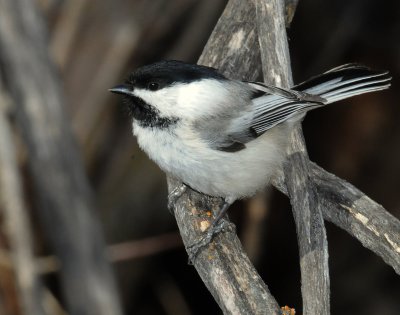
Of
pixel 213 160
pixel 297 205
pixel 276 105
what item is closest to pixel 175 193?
pixel 213 160

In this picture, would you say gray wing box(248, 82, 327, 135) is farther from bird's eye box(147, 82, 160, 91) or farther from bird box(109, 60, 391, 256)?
bird's eye box(147, 82, 160, 91)

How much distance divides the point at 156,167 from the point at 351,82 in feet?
5.71

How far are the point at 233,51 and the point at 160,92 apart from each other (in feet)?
1.48

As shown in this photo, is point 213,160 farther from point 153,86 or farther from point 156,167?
point 156,167

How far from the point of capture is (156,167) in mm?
4164

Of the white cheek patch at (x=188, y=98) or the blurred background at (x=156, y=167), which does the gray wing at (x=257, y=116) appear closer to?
the white cheek patch at (x=188, y=98)

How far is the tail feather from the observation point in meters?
2.65

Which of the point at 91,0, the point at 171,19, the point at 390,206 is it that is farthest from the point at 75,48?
the point at 390,206

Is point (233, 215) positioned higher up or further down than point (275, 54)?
further down

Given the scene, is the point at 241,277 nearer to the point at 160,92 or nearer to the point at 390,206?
the point at 160,92

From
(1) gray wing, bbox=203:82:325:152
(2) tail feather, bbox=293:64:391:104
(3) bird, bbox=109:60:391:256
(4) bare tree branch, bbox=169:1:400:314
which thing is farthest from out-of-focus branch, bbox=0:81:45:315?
(2) tail feather, bbox=293:64:391:104

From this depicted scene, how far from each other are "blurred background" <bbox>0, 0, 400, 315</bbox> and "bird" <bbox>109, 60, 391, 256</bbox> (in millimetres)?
1314

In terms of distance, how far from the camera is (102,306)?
2258 mm

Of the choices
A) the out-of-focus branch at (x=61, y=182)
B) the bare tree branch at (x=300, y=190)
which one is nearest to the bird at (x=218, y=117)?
the bare tree branch at (x=300, y=190)
